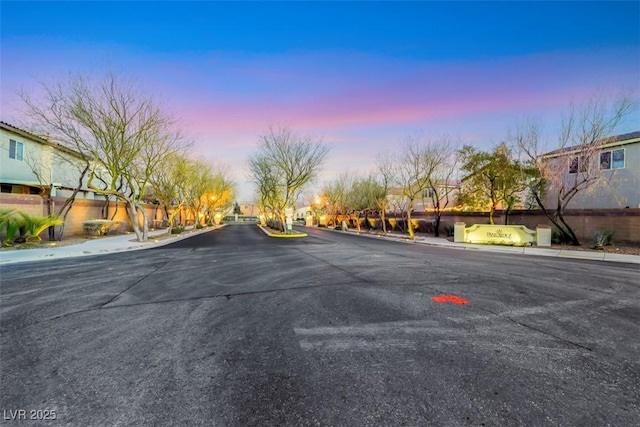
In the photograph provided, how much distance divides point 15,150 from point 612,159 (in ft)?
137

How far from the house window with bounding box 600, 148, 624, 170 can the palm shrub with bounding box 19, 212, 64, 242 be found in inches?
1366

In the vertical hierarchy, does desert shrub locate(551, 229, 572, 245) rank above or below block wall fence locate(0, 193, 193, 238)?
below

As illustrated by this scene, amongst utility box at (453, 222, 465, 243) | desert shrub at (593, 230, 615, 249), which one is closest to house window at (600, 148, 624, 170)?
desert shrub at (593, 230, 615, 249)

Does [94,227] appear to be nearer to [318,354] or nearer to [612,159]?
[318,354]

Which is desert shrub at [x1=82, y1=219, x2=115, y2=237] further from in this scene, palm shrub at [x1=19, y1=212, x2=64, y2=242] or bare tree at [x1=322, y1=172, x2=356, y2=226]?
bare tree at [x1=322, y1=172, x2=356, y2=226]

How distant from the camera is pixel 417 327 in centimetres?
478

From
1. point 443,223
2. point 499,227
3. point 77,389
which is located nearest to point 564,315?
point 77,389

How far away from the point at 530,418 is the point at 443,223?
30.1 metres

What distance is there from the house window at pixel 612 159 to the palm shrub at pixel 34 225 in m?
34.7

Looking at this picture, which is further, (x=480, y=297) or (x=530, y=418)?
(x=480, y=297)

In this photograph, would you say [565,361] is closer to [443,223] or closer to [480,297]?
[480,297]

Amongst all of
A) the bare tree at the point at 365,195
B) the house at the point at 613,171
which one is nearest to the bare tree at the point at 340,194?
the bare tree at the point at 365,195

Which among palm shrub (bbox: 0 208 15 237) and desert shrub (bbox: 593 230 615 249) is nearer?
palm shrub (bbox: 0 208 15 237)

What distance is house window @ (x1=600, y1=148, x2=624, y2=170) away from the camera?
72.0 ft
